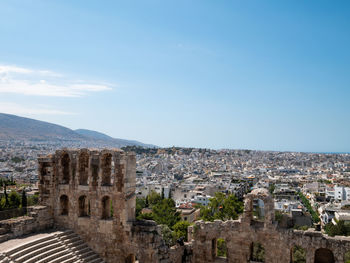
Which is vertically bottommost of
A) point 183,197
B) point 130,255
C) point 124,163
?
point 183,197

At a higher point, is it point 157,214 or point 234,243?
point 234,243

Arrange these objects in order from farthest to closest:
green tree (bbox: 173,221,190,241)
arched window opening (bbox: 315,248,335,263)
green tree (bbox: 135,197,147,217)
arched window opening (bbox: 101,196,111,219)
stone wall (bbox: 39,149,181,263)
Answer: green tree (bbox: 135,197,147,217), green tree (bbox: 173,221,190,241), arched window opening (bbox: 101,196,111,219), stone wall (bbox: 39,149,181,263), arched window opening (bbox: 315,248,335,263)

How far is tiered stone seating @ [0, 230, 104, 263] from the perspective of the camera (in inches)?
630

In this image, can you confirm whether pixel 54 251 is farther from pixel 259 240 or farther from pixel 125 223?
pixel 259 240

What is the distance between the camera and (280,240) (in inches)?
704

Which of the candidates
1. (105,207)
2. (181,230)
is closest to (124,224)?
(105,207)

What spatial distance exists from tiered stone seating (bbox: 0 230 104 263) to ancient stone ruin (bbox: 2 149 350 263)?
58 centimetres

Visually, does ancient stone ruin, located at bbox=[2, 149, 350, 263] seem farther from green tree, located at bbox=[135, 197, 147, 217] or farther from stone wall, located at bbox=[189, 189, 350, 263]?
green tree, located at bbox=[135, 197, 147, 217]

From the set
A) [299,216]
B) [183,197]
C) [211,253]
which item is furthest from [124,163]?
[183,197]

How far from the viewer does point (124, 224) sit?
1902cm

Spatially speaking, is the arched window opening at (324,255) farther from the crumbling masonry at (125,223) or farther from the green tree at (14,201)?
the green tree at (14,201)

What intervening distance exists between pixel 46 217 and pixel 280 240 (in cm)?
1277

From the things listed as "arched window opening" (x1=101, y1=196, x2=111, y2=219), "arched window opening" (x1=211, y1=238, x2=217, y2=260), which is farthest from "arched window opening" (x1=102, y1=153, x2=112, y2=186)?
"arched window opening" (x1=211, y1=238, x2=217, y2=260)

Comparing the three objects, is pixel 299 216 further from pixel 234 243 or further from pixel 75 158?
pixel 75 158
